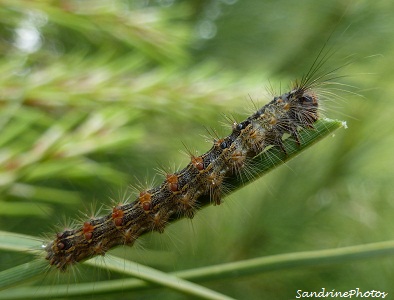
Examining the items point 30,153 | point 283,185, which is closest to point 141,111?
point 30,153

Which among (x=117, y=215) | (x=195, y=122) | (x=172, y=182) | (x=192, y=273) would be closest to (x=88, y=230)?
(x=117, y=215)

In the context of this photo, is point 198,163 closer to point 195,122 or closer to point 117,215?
point 117,215

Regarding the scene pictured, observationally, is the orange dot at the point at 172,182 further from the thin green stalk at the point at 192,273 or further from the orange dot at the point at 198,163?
the thin green stalk at the point at 192,273

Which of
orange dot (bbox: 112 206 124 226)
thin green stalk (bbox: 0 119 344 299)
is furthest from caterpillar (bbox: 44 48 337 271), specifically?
thin green stalk (bbox: 0 119 344 299)

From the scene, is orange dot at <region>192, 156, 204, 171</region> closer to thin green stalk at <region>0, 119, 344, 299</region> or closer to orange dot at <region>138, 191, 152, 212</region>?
orange dot at <region>138, 191, 152, 212</region>

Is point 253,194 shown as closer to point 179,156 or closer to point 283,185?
point 283,185

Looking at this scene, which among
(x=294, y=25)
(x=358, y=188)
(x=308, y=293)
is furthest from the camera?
(x=294, y=25)

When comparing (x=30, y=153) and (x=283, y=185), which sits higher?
(x=283, y=185)
